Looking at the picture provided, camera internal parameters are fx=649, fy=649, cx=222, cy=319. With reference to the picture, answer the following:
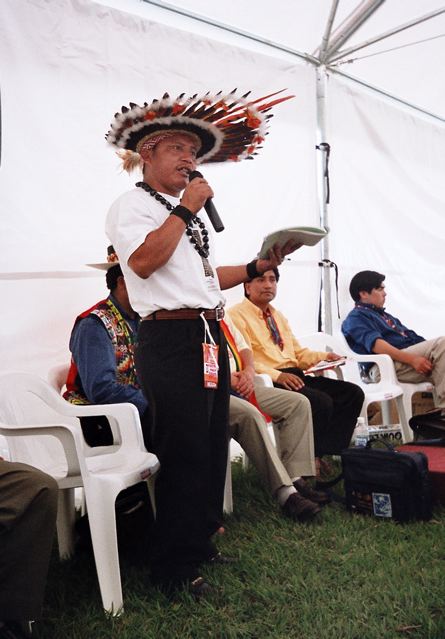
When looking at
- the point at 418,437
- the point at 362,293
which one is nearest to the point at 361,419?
the point at 418,437

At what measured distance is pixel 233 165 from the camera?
4.05 meters

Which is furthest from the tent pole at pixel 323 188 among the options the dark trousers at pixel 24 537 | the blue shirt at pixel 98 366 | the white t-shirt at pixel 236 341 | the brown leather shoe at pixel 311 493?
the dark trousers at pixel 24 537

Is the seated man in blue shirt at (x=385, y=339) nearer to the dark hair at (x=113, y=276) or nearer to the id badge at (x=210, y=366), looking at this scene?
the dark hair at (x=113, y=276)

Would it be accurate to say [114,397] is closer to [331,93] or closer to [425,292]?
[331,93]

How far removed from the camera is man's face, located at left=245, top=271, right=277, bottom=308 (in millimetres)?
3705

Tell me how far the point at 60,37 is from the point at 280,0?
142 cm

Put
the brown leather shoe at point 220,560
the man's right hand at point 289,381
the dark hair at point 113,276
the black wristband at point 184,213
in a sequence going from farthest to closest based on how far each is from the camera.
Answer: the man's right hand at point 289,381, the dark hair at point 113,276, the brown leather shoe at point 220,560, the black wristband at point 184,213

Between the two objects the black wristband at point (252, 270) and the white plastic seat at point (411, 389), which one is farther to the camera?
the white plastic seat at point (411, 389)

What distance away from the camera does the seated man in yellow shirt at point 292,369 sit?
3.42m

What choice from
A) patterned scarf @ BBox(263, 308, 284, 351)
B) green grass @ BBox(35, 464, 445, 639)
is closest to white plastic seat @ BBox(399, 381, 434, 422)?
patterned scarf @ BBox(263, 308, 284, 351)

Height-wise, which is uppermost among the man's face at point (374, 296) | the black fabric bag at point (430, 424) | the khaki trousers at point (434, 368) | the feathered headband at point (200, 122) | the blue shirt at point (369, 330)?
the feathered headband at point (200, 122)

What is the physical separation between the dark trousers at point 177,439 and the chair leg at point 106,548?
130 mm

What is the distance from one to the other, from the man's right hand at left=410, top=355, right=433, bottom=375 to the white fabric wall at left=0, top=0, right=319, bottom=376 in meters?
1.37

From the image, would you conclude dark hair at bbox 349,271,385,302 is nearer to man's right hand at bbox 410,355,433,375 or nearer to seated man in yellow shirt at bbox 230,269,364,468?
man's right hand at bbox 410,355,433,375
